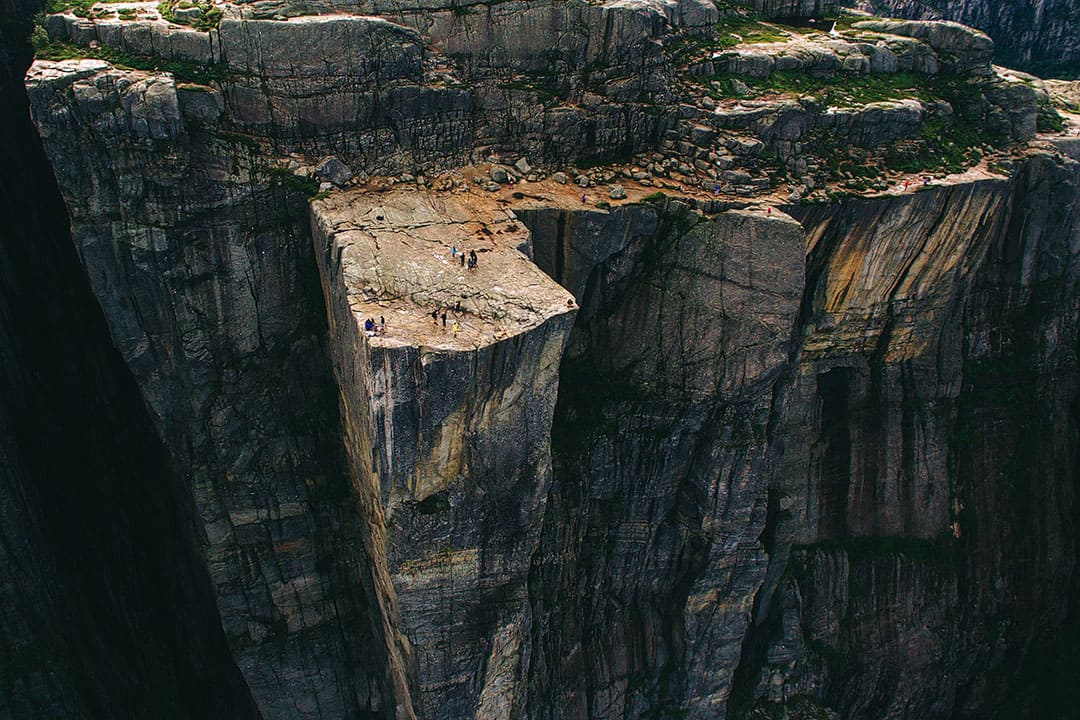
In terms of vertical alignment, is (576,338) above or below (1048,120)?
below

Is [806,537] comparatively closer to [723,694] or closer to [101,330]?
[723,694]

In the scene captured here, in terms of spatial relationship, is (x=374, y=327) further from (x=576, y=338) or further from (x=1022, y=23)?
(x=1022, y=23)

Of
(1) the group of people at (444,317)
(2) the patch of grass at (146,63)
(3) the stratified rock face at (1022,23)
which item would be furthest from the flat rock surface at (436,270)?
(3) the stratified rock face at (1022,23)

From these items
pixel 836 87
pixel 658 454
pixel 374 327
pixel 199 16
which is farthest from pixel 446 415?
pixel 836 87

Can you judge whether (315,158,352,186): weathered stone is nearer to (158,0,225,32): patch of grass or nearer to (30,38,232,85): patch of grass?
(30,38,232,85): patch of grass

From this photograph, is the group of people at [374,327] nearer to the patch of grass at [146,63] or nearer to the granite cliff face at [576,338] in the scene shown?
the granite cliff face at [576,338]

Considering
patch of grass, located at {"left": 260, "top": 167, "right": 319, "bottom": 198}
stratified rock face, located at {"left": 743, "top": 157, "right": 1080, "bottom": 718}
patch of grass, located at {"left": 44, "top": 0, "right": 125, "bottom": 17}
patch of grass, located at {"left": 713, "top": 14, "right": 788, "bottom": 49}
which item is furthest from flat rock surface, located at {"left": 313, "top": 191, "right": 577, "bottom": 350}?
patch of grass, located at {"left": 713, "top": 14, "right": 788, "bottom": 49}

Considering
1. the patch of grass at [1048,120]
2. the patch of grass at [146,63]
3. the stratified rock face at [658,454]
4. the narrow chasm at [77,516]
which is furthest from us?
the patch of grass at [1048,120]

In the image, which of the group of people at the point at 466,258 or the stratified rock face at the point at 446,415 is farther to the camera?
the group of people at the point at 466,258
